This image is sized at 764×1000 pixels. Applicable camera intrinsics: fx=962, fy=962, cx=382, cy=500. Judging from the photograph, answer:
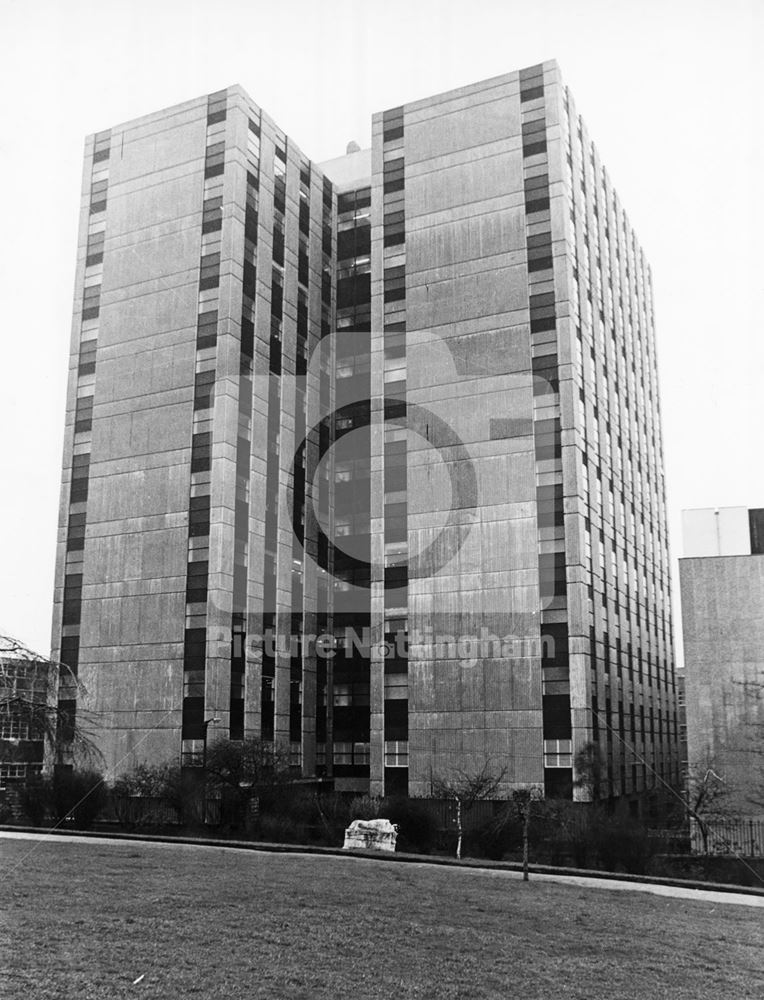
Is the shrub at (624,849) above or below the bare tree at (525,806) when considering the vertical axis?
below

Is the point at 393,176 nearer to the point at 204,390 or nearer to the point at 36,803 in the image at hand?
the point at 204,390

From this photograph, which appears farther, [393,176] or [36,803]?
[393,176]

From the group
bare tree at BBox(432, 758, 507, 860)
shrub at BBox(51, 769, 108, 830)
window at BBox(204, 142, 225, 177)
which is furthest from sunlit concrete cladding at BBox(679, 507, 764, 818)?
window at BBox(204, 142, 225, 177)

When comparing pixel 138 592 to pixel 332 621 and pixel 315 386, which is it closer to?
pixel 332 621

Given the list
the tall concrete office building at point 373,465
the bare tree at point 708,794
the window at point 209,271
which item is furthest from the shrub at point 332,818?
the window at point 209,271

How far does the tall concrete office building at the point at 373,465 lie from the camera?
62625mm

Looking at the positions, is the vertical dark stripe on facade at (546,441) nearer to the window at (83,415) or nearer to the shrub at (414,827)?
the shrub at (414,827)

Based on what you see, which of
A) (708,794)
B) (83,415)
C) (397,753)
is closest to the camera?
(708,794)

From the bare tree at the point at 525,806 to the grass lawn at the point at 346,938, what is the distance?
7.17 ft

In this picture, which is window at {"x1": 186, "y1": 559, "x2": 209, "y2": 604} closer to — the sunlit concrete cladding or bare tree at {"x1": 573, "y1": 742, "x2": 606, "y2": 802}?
bare tree at {"x1": 573, "y1": 742, "x2": 606, "y2": 802}

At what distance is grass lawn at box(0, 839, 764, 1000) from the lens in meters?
13.8

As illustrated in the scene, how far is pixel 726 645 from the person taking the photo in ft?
182

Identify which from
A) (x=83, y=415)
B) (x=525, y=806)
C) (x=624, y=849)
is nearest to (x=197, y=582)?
(x=83, y=415)

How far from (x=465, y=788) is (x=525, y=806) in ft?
56.1
